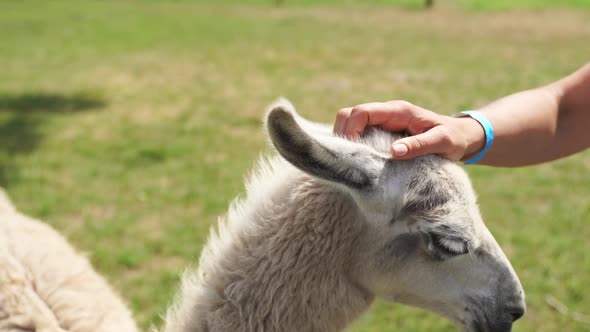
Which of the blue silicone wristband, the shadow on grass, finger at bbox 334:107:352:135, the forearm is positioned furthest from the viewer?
the shadow on grass

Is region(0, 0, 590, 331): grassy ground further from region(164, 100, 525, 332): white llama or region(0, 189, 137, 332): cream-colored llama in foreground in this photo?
region(0, 189, 137, 332): cream-colored llama in foreground

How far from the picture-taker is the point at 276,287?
210 centimetres

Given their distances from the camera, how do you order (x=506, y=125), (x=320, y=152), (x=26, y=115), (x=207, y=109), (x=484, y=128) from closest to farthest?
(x=320, y=152) < (x=484, y=128) < (x=506, y=125) < (x=26, y=115) < (x=207, y=109)

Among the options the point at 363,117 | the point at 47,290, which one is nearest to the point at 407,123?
the point at 363,117

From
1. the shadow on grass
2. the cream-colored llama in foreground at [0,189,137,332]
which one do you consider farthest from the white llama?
the shadow on grass

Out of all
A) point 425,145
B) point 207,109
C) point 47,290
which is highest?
point 425,145

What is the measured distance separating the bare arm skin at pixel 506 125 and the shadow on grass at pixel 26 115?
5459 millimetres

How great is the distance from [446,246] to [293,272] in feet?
2.00

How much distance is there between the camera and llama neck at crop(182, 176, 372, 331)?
6.85ft

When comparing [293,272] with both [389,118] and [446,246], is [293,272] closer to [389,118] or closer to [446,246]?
[446,246]

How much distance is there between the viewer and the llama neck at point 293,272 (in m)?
2.09

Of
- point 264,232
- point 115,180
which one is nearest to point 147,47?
point 115,180

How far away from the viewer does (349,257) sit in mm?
2158

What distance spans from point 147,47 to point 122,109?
6.34 m
